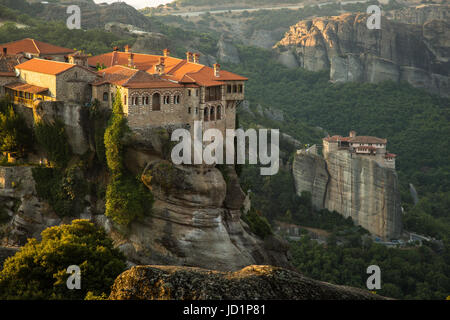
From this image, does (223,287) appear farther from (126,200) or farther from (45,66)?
(45,66)

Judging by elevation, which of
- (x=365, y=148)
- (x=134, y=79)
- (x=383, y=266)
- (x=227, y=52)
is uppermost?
(x=134, y=79)

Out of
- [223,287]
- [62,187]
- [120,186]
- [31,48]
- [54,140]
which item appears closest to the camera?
[223,287]

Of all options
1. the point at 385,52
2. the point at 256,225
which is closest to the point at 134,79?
the point at 256,225

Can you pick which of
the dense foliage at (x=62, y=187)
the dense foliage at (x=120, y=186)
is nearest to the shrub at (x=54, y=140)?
the dense foliage at (x=62, y=187)

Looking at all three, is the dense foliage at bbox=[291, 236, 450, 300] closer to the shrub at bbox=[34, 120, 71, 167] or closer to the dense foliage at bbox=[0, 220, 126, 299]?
the shrub at bbox=[34, 120, 71, 167]

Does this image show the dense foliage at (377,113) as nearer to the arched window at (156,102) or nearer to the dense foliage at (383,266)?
the dense foliage at (383,266)
